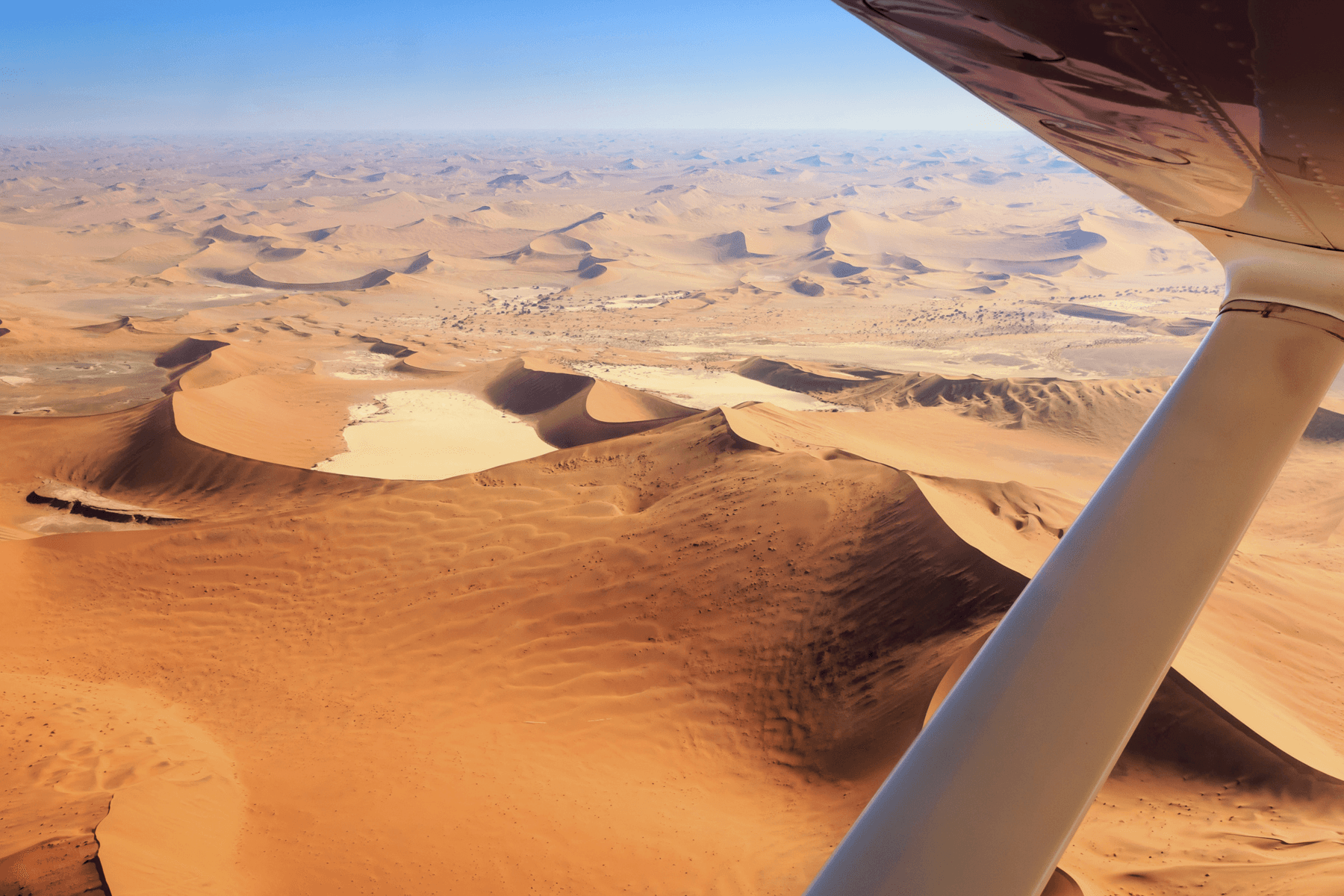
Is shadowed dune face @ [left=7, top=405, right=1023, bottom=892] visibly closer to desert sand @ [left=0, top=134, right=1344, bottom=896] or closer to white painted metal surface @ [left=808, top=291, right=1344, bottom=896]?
desert sand @ [left=0, top=134, right=1344, bottom=896]

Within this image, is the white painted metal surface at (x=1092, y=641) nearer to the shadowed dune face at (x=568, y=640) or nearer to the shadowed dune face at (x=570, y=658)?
Answer: the shadowed dune face at (x=570, y=658)

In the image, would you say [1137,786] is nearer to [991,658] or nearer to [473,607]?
[991,658]

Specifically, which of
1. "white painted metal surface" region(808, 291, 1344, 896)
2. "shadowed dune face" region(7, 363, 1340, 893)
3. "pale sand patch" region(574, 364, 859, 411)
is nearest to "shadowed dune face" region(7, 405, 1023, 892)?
"shadowed dune face" region(7, 363, 1340, 893)

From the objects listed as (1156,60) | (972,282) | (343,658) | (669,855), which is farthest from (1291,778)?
(972,282)

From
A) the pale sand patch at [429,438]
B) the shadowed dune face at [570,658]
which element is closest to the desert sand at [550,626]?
the shadowed dune face at [570,658]

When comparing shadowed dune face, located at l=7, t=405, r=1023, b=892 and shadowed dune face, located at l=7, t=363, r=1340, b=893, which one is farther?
shadowed dune face, located at l=7, t=405, r=1023, b=892

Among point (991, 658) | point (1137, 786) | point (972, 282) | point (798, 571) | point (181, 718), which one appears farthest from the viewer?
point (972, 282)
